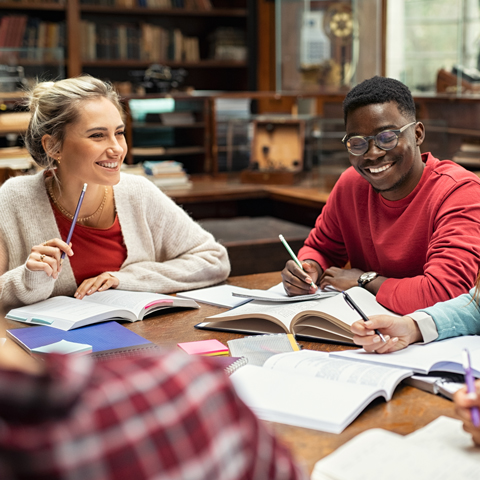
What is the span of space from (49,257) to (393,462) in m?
1.07

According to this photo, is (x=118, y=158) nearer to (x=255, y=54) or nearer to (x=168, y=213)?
(x=168, y=213)

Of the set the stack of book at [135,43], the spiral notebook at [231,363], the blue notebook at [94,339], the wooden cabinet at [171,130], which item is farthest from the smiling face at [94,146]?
the stack of book at [135,43]

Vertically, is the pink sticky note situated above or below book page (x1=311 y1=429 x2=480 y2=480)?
below

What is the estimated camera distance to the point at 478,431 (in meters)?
0.88

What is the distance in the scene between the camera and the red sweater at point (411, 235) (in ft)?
4.88

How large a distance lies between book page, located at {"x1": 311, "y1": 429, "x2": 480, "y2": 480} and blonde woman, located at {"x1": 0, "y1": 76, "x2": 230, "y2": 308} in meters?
1.05

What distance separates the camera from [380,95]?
164cm

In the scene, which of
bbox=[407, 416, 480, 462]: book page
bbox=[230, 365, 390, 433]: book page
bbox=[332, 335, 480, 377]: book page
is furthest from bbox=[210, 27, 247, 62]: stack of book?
bbox=[407, 416, 480, 462]: book page

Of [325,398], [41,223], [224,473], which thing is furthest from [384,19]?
[224,473]

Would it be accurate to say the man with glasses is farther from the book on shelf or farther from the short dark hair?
the book on shelf

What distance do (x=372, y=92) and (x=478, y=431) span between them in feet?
3.21

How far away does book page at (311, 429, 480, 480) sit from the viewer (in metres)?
0.81

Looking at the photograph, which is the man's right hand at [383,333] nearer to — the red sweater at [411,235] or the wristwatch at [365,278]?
the red sweater at [411,235]

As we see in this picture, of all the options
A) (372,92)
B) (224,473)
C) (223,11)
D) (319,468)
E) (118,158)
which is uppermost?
(223,11)
